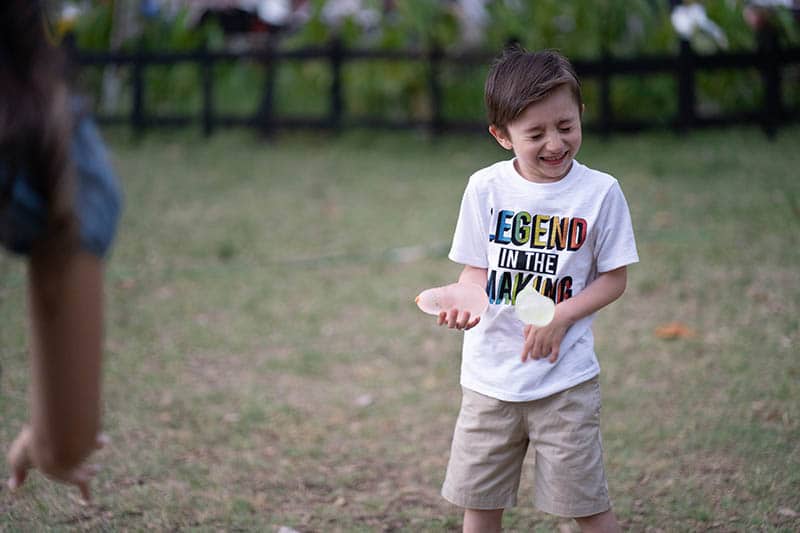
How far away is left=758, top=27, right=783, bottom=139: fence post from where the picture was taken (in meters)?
8.88

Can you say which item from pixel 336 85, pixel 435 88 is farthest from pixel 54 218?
pixel 336 85

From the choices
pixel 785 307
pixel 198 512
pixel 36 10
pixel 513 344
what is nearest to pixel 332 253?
pixel 785 307

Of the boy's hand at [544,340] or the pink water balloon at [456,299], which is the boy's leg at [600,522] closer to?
the boy's hand at [544,340]

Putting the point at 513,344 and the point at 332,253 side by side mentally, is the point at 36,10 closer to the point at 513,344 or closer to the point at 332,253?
the point at 513,344

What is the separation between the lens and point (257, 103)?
35.9 feet

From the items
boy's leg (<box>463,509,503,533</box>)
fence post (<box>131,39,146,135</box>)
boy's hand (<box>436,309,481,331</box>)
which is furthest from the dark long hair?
fence post (<box>131,39,146,135</box>)

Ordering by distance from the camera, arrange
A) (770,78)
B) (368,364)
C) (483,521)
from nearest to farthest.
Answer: (483,521)
(368,364)
(770,78)

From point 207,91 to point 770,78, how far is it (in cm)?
Result: 637

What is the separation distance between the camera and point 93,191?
1.36 meters

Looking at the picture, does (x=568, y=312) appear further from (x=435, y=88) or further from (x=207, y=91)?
(x=207, y=91)

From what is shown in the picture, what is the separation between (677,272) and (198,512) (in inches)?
130

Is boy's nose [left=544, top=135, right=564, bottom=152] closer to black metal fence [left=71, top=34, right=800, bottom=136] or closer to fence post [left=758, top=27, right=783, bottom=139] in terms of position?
black metal fence [left=71, top=34, right=800, bottom=136]

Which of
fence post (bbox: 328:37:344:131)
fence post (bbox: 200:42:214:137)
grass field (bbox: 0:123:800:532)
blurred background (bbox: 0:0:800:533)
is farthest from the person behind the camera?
fence post (bbox: 200:42:214:137)

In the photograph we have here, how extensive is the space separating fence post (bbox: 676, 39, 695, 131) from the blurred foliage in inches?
10.7
